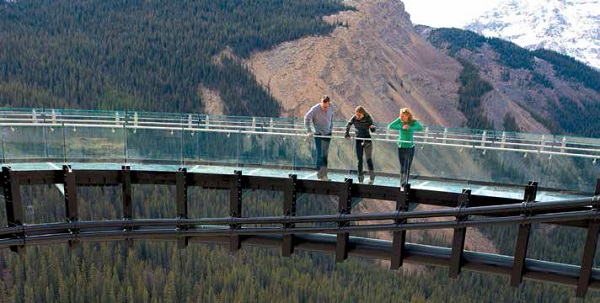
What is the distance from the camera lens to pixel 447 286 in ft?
278

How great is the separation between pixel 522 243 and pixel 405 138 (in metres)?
3.80

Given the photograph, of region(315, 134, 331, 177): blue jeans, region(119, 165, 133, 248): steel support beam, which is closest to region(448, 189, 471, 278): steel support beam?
region(315, 134, 331, 177): blue jeans

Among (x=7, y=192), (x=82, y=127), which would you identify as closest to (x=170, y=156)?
(x=82, y=127)

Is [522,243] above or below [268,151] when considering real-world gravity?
below

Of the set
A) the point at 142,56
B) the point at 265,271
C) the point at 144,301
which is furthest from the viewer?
the point at 142,56

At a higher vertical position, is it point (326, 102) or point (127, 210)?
point (326, 102)

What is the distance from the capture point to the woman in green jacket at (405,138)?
15.3 m

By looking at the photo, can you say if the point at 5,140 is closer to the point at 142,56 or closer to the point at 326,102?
the point at 326,102

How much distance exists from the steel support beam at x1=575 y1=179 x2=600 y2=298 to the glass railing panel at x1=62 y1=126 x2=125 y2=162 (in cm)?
1246

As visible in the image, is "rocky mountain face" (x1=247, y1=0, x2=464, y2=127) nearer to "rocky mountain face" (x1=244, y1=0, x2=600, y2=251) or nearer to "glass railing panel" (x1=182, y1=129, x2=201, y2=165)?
"rocky mountain face" (x1=244, y1=0, x2=600, y2=251)

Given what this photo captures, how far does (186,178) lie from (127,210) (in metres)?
1.91

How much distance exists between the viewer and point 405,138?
15594mm

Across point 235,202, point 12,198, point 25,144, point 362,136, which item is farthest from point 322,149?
point 25,144

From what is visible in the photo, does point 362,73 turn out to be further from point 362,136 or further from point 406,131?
point 406,131
